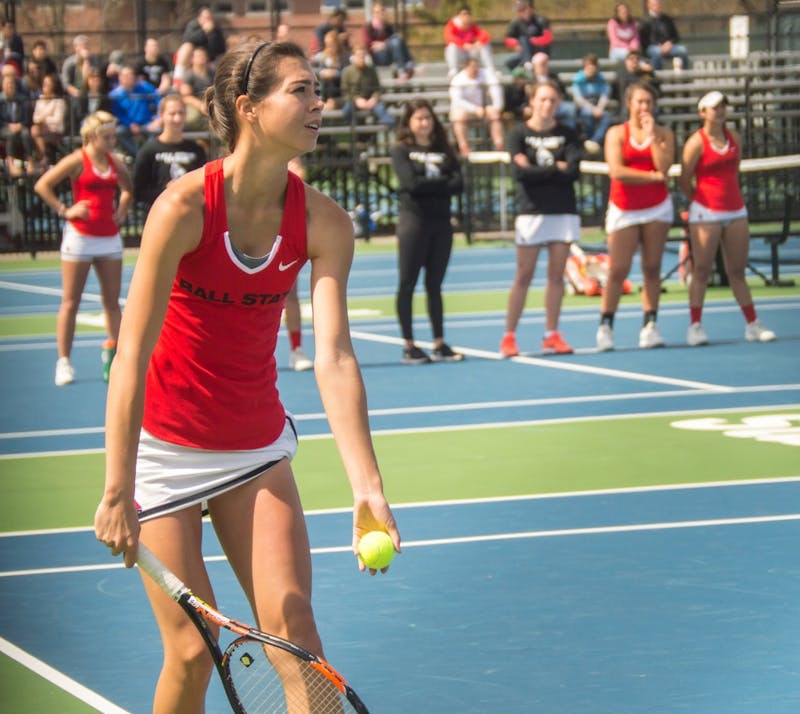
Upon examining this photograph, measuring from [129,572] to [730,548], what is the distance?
8.53 feet

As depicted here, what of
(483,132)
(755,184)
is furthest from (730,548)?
(483,132)

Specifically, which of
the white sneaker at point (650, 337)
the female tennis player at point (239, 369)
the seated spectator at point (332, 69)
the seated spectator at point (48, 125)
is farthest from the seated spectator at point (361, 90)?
the female tennis player at point (239, 369)

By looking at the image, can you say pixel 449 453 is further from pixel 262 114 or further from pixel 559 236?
pixel 262 114

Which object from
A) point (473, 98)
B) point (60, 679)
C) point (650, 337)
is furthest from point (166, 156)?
point (473, 98)

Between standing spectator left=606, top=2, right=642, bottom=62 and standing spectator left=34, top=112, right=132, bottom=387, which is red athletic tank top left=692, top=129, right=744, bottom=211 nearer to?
standing spectator left=34, top=112, right=132, bottom=387

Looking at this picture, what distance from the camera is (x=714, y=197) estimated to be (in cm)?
1459

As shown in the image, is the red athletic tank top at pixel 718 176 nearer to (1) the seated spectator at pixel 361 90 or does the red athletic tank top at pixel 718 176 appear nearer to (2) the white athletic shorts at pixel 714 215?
(2) the white athletic shorts at pixel 714 215

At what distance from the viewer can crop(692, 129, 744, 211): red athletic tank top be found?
14484 mm

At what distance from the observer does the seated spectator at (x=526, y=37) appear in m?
30.4

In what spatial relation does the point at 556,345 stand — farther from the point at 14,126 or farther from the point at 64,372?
the point at 14,126

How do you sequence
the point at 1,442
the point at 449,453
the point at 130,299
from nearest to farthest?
the point at 130,299 → the point at 449,453 → the point at 1,442

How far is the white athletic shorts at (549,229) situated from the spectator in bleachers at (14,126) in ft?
43.8

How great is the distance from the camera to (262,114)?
14.5 ft

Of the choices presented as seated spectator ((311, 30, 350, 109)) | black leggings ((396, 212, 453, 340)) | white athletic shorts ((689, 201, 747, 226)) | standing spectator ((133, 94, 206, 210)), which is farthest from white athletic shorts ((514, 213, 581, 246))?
seated spectator ((311, 30, 350, 109))
